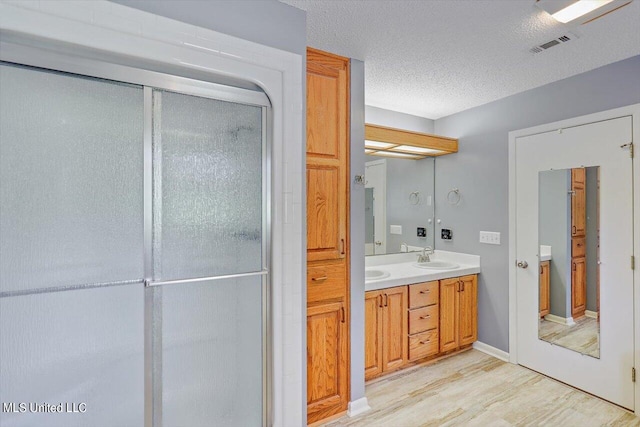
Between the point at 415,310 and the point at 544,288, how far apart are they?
43.3 inches

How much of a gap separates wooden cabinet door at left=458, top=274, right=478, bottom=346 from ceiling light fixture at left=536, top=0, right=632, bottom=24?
2.18m

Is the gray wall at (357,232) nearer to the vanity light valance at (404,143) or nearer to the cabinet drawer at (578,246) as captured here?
the vanity light valance at (404,143)

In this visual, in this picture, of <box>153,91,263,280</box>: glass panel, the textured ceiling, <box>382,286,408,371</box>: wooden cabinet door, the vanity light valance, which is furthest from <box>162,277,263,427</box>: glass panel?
the vanity light valance

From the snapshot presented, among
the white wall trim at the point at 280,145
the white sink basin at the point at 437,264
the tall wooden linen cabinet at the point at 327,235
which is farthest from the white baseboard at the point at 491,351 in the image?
the white wall trim at the point at 280,145

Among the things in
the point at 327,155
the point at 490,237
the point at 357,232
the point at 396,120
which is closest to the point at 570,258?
the point at 490,237

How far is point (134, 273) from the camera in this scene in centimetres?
131

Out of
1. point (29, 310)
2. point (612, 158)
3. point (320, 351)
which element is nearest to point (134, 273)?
point (29, 310)

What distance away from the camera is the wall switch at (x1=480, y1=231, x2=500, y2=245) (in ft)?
10.1

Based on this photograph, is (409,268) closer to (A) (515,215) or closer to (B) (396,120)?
(A) (515,215)

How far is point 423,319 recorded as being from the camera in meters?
2.84

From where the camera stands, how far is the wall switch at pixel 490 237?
3.07 meters

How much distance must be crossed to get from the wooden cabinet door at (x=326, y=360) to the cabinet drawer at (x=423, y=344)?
0.86m

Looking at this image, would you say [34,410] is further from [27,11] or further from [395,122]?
[395,122]


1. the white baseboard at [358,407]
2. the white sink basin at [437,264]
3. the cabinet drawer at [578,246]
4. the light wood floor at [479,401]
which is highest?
the cabinet drawer at [578,246]
